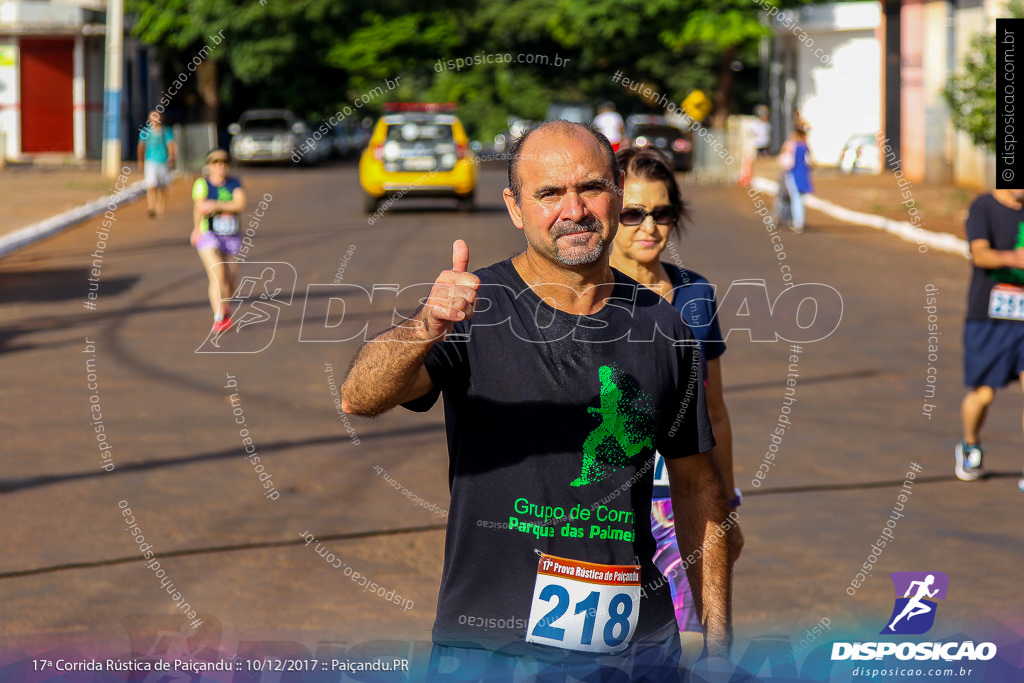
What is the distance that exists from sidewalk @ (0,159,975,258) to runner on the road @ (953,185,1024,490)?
Answer: 39.0ft

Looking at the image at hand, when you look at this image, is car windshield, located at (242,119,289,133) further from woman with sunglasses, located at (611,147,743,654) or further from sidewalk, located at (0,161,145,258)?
woman with sunglasses, located at (611,147,743,654)

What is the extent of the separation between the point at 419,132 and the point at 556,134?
18.7 m

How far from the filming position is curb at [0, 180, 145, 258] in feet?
61.0

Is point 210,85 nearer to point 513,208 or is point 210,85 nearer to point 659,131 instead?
point 659,131

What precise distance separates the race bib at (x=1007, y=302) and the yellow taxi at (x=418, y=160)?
11769 millimetres

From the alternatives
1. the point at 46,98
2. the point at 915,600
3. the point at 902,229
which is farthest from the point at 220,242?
the point at 46,98

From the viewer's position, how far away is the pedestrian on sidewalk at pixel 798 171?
69.4ft

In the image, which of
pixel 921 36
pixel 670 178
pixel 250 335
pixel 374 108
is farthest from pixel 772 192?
pixel 374 108

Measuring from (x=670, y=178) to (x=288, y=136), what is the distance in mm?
36659

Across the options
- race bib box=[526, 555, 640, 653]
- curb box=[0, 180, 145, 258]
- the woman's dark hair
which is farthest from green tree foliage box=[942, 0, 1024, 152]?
race bib box=[526, 555, 640, 653]

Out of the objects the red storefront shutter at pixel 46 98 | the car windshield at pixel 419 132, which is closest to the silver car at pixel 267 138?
the red storefront shutter at pixel 46 98

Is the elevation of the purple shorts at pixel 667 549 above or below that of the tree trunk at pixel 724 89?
below

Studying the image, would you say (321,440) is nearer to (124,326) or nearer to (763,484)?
(763,484)

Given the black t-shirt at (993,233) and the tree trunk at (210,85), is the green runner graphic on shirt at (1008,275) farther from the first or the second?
the tree trunk at (210,85)
